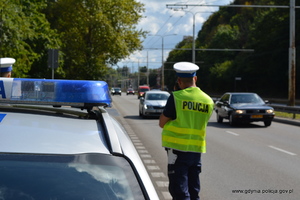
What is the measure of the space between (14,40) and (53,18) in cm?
2541

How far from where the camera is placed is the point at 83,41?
44.7 meters

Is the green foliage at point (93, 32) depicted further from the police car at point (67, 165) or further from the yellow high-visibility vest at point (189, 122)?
the police car at point (67, 165)

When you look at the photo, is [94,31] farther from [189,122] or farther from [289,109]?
[189,122]

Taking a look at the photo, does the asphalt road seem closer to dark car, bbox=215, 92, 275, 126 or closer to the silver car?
dark car, bbox=215, 92, 275, 126

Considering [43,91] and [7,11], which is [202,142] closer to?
[43,91]

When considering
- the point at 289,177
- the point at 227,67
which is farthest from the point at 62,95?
the point at 227,67

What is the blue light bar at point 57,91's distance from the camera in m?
2.85

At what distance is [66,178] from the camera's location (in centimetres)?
204

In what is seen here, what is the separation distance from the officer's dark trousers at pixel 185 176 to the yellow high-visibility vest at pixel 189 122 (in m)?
0.09

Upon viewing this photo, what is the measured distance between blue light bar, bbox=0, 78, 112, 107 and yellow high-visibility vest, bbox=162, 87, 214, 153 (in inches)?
69.6

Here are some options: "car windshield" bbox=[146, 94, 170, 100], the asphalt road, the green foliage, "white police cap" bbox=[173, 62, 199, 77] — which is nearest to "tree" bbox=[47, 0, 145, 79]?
the green foliage

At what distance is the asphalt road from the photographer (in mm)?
7383

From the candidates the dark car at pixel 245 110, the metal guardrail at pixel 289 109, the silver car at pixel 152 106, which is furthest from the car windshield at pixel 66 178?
the metal guardrail at pixel 289 109

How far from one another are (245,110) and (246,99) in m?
1.70
